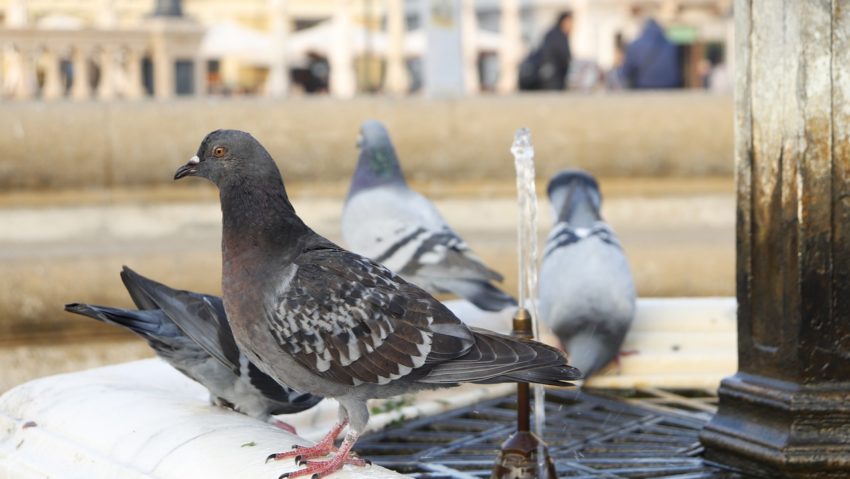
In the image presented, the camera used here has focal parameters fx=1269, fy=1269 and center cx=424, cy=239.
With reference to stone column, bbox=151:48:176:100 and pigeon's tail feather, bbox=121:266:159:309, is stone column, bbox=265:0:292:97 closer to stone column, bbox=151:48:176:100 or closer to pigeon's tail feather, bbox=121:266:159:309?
stone column, bbox=151:48:176:100

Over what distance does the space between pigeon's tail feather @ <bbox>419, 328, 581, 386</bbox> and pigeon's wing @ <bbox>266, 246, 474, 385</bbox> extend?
0.03m

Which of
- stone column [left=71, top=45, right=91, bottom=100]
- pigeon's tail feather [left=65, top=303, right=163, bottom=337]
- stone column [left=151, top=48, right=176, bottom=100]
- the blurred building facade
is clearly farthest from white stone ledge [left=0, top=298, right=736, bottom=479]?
stone column [left=151, top=48, right=176, bottom=100]

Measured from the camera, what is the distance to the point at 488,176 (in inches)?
238

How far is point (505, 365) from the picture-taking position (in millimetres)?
2750

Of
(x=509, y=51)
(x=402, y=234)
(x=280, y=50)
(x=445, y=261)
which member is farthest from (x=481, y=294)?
(x=509, y=51)

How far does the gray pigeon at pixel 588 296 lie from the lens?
14.9 ft

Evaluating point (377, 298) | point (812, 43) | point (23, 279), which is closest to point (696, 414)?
point (812, 43)

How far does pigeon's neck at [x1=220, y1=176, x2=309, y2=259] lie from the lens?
9.37 feet

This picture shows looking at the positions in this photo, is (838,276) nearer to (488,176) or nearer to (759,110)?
(759,110)

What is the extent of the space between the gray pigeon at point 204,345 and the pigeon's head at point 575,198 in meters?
1.80

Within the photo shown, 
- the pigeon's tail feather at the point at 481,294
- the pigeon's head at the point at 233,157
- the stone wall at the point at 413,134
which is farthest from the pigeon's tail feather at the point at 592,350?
the pigeon's head at the point at 233,157

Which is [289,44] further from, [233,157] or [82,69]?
[233,157]

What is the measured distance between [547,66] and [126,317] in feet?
26.3

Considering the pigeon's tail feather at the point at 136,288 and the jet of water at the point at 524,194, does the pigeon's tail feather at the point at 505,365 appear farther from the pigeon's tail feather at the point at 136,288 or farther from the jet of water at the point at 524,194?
the pigeon's tail feather at the point at 136,288
